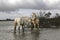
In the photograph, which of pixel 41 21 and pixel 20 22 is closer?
pixel 20 22

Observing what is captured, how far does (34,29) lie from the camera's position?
19797 mm

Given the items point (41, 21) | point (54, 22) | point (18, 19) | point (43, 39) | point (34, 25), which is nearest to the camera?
point (43, 39)

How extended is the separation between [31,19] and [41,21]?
10.4 meters

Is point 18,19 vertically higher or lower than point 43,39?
higher

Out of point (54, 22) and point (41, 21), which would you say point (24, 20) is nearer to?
point (41, 21)

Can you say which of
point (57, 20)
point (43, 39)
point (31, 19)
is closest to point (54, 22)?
point (57, 20)

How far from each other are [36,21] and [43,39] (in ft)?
20.8

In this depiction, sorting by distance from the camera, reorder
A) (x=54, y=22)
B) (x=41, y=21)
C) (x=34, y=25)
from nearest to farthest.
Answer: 1. (x=34, y=25)
2. (x=41, y=21)
3. (x=54, y=22)

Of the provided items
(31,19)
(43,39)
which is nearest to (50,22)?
(31,19)

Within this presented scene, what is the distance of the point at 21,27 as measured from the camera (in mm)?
20141

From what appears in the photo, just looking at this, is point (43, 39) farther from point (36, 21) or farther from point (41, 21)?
point (41, 21)

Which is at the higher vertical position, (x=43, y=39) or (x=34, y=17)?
(x=34, y=17)

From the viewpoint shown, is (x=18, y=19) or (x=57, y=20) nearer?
(x=18, y=19)

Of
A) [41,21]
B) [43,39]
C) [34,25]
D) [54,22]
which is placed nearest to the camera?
[43,39]
